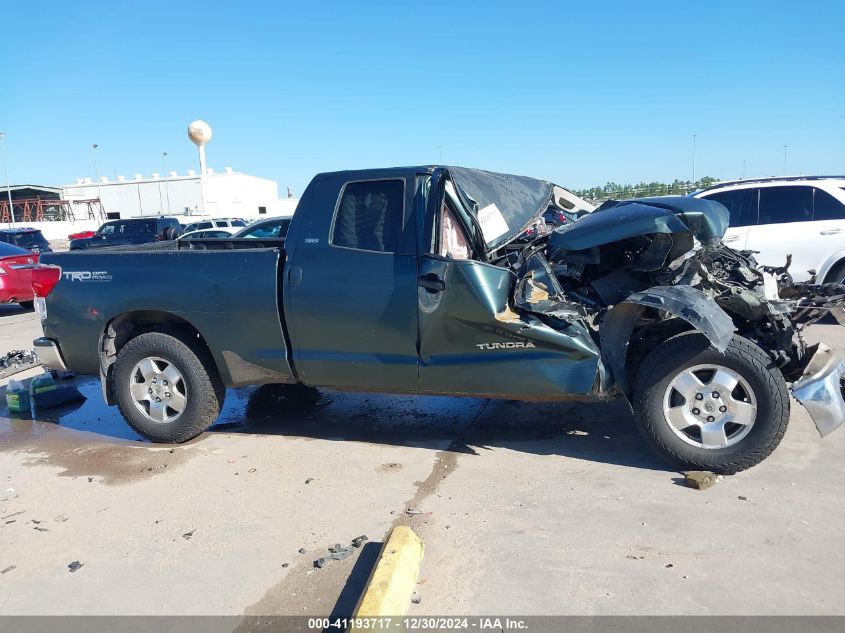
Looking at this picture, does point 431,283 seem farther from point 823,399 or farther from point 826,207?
point 826,207

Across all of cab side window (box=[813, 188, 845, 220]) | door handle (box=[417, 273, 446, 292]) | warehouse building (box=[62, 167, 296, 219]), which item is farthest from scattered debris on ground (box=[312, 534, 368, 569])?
warehouse building (box=[62, 167, 296, 219])

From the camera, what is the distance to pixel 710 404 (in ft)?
13.5

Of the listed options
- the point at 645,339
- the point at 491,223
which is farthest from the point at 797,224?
the point at 491,223

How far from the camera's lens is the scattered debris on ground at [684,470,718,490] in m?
4.01

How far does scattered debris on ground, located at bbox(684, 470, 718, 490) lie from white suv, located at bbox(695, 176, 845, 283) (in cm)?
508

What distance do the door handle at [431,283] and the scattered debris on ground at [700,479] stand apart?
194 centimetres

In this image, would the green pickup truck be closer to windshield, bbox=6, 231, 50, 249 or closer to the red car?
the red car

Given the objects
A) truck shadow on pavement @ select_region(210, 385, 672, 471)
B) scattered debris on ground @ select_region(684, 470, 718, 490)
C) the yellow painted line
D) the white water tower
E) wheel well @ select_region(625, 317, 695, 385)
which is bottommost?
truck shadow on pavement @ select_region(210, 385, 672, 471)

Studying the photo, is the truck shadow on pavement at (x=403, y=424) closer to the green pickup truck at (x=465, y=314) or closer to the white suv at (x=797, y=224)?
the green pickup truck at (x=465, y=314)

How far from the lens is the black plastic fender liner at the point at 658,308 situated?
386 cm

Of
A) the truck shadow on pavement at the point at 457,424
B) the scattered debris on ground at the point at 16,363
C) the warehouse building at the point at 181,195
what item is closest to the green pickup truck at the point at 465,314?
the truck shadow on pavement at the point at 457,424

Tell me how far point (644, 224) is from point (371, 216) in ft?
6.03

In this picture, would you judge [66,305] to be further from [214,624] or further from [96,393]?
[214,624]

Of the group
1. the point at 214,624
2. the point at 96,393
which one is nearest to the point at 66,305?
the point at 96,393
